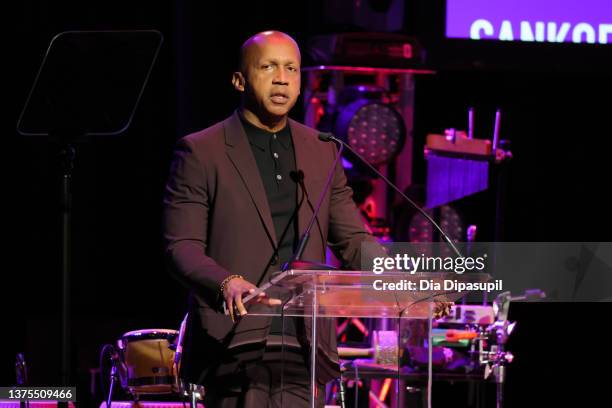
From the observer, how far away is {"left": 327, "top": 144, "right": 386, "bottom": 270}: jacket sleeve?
140 inches

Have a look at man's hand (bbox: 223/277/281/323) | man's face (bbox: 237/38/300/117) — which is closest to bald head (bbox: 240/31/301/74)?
man's face (bbox: 237/38/300/117)

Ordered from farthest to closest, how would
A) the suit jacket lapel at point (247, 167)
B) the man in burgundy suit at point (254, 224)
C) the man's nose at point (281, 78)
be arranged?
1. the man's nose at point (281, 78)
2. the suit jacket lapel at point (247, 167)
3. the man in burgundy suit at point (254, 224)

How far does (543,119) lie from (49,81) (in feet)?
13.4

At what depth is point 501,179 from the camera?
5957 mm

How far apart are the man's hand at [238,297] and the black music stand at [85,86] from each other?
2.92ft

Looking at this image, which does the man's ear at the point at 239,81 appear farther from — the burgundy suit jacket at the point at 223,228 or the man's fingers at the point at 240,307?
the man's fingers at the point at 240,307

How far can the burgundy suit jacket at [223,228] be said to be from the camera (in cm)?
324

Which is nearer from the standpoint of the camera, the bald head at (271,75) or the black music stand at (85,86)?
the bald head at (271,75)

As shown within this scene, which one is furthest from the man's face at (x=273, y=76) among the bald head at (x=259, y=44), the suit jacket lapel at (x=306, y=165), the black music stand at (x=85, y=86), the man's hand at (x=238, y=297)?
the man's hand at (x=238, y=297)

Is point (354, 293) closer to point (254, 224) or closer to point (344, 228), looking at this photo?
point (254, 224)

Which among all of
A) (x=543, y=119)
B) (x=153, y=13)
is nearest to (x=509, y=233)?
(x=543, y=119)

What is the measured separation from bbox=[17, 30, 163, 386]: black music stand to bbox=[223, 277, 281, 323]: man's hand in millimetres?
889

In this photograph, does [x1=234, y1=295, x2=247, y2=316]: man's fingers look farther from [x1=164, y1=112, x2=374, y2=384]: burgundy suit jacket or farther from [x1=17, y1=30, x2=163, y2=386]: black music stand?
[x1=17, y1=30, x2=163, y2=386]: black music stand

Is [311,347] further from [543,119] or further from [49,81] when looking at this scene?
[543,119]
